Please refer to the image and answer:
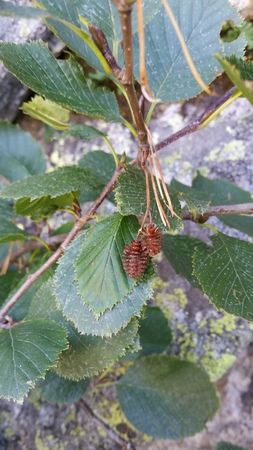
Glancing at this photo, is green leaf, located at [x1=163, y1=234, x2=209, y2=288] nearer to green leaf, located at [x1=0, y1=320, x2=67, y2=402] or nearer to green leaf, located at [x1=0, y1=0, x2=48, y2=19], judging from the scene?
green leaf, located at [x1=0, y1=320, x2=67, y2=402]

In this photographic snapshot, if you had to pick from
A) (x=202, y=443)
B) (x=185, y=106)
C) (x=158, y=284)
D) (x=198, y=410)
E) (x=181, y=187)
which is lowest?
(x=202, y=443)

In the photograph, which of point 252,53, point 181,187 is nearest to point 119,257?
point 181,187

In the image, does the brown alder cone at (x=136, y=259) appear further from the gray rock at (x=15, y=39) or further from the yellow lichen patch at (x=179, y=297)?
the gray rock at (x=15, y=39)

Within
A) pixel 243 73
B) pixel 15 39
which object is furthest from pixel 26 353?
pixel 15 39

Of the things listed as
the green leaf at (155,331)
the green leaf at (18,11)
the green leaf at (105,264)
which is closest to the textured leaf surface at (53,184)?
the green leaf at (105,264)

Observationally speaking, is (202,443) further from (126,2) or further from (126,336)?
(126,2)

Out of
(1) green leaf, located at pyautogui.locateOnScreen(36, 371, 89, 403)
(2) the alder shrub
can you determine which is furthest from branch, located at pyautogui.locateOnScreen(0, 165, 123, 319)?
(1) green leaf, located at pyautogui.locateOnScreen(36, 371, 89, 403)
